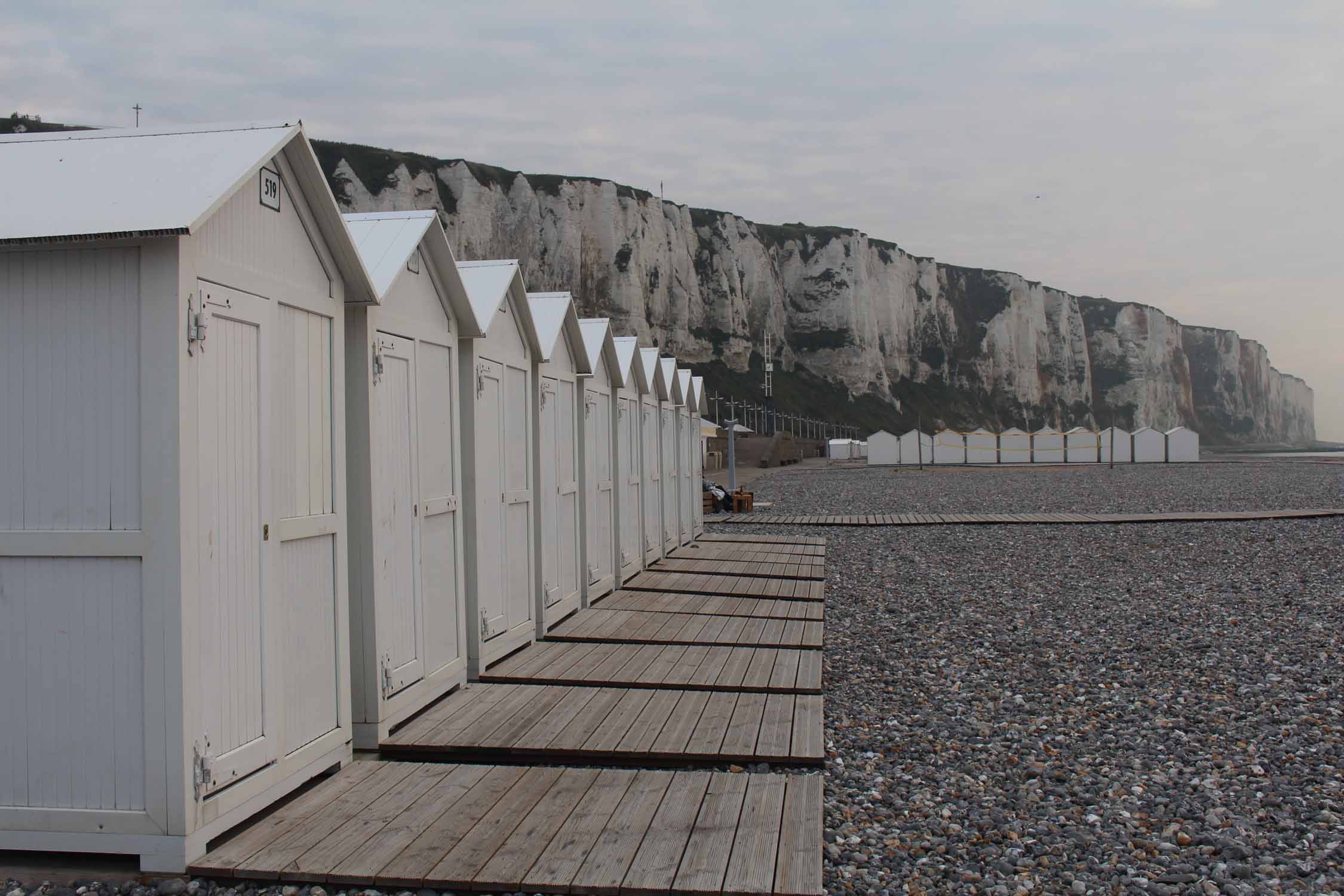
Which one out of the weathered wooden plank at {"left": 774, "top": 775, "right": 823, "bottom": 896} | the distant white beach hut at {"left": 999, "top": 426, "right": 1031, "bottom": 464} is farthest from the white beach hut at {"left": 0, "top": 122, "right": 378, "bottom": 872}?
the distant white beach hut at {"left": 999, "top": 426, "right": 1031, "bottom": 464}

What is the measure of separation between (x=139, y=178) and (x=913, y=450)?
55.5 m

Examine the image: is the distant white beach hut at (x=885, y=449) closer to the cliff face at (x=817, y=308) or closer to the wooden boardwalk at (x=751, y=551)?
the cliff face at (x=817, y=308)

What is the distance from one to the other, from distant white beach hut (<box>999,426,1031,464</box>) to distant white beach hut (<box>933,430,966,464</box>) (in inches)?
92.5

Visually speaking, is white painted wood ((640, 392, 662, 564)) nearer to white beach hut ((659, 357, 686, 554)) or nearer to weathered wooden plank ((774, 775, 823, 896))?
white beach hut ((659, 357, 686, 554))

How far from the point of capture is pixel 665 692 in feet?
19.9

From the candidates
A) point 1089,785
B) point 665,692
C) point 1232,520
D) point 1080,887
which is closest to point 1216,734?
point 1089,785

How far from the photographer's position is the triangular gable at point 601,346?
9344mm

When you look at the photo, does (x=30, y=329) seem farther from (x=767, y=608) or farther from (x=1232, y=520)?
(x=1232, y=520)

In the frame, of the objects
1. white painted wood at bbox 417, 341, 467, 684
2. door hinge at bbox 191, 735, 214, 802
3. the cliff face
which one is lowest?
door hinge at bbox 191, 735, 214, 802

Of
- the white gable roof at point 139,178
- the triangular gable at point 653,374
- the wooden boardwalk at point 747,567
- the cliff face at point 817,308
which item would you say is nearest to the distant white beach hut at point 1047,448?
the cliff face at point 817,308

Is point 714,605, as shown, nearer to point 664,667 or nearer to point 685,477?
point 664,667

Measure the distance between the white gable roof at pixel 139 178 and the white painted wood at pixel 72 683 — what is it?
1.09 meters

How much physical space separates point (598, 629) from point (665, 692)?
2.05 metres

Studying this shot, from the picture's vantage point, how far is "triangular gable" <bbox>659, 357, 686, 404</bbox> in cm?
1354
